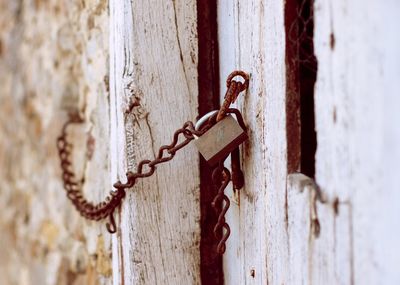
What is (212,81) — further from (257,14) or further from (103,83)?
(103,83)

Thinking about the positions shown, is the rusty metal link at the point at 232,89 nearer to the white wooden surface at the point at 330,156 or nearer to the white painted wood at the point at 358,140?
the white wooden surface at the point at 330,156

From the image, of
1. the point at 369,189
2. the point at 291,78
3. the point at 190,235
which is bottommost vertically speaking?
the point at 190,235

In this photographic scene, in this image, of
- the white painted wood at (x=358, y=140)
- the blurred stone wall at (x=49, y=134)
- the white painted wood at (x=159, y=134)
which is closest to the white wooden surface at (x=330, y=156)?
the white painted wood at (x=358, y=140)

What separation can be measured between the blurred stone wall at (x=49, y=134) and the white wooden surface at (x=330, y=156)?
0.51m

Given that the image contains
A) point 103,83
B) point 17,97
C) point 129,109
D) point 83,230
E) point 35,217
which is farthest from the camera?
point 17,97

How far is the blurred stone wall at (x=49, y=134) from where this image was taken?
59.2 inches

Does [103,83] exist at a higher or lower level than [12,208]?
higher

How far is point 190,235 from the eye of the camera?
44.7 inches

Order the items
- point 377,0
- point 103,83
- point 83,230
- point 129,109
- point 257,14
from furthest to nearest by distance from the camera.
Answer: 1. point 83,230
2. point 103,83
3. point 129,109
4. point 257,14
5. point 377,0

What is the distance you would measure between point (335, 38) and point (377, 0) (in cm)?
10

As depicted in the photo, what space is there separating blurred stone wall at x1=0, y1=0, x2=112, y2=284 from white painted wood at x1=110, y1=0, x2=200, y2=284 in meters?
0.30

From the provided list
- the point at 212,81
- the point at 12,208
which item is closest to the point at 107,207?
the point at 212,81

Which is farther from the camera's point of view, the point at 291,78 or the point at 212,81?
the point at 212,81

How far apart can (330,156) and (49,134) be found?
1267 mm
